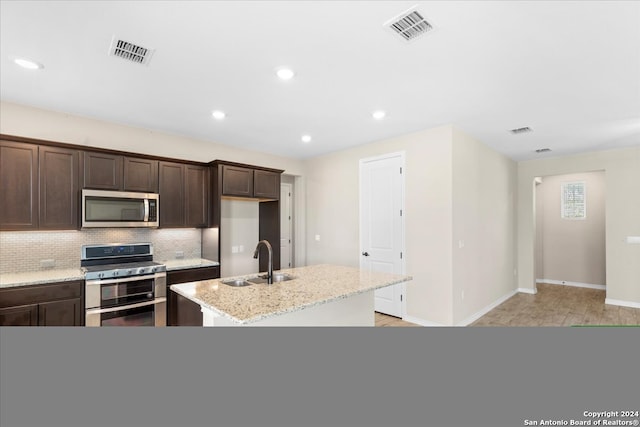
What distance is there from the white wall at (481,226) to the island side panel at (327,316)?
1.77 metres

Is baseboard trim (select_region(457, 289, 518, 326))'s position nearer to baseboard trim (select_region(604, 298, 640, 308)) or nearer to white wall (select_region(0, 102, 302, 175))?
baseboard trim (select_region(604, 298, 640, 308))

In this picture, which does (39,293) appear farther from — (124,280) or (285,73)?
(285,73)

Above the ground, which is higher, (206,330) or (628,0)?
(628,0)

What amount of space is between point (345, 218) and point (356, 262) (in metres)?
0.74

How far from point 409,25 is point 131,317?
3.64 meters

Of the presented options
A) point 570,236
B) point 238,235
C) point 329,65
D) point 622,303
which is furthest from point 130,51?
point 570,236

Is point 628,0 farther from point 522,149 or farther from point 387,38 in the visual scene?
point 522,149

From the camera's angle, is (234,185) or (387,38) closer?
(387,38)

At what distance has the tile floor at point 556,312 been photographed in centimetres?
421

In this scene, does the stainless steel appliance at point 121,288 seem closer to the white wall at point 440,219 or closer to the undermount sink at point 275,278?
the undermount sink at point 275,278

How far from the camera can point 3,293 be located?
8.46 ft

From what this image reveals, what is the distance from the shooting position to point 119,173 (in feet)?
11.5

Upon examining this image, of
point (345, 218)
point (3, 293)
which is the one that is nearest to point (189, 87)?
point (3, 293)

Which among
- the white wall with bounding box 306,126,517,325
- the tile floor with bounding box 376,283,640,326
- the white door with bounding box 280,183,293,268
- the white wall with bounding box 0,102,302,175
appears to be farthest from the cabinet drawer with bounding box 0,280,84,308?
the white wall with bounding box 306,126,517,325
